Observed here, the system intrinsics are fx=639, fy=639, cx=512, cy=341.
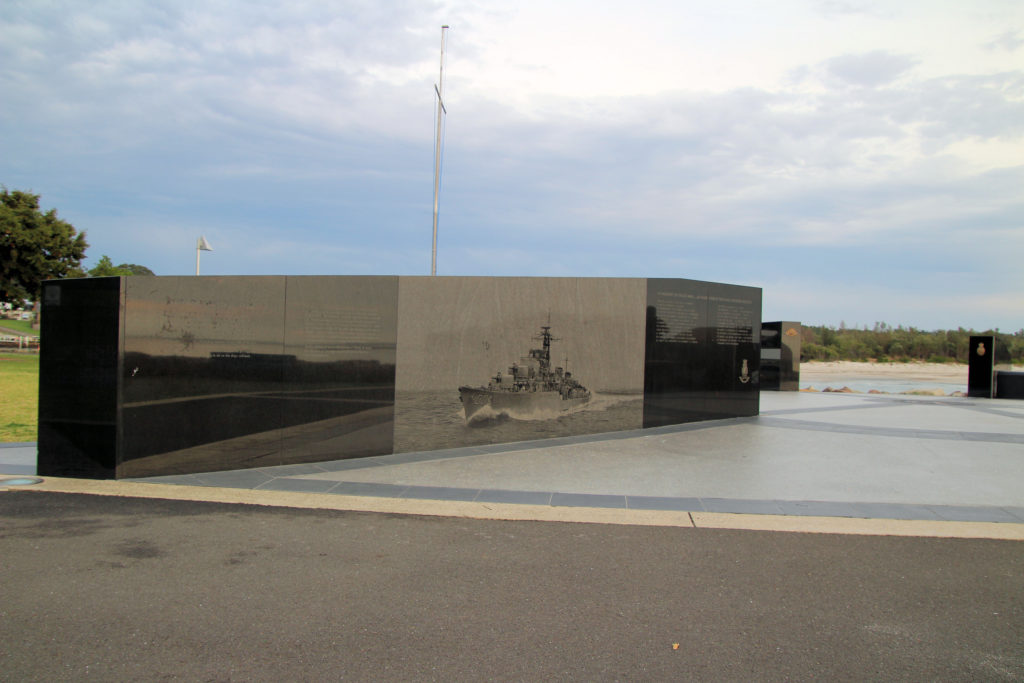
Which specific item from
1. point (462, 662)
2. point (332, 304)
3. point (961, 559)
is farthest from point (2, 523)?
point (961, 559)

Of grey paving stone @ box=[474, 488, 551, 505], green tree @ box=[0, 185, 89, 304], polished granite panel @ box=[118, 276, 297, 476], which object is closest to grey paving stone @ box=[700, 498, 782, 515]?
grey paving stone @ box=[474, 488, 551, 505]

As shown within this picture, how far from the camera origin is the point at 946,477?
7824 millimetres

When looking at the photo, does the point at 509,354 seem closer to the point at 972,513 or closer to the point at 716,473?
the point at 716,473

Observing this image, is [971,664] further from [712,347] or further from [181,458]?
[712,347]

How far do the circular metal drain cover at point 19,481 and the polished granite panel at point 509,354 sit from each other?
169 inches

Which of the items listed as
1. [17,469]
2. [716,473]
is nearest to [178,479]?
[17,469]

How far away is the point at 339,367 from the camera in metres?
8.85

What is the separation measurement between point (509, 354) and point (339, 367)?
8.68ft

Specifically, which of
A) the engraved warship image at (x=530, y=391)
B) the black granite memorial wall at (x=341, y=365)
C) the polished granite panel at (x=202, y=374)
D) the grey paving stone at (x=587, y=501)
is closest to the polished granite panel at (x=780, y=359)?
the black granite memorial wall at (x=341, y=365)

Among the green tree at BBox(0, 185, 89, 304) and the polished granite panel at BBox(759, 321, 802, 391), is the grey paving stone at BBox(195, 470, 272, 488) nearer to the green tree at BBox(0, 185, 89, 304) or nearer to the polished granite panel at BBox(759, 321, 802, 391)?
the polished granite panel at BBox(759, 321, 802, 391)

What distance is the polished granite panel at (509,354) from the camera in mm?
9438

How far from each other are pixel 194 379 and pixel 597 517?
17.5ft

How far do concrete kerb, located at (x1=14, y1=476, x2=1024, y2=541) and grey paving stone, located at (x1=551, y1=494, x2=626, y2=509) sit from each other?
121 mm

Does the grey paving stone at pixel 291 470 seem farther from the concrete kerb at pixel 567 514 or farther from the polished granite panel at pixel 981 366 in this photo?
the polished granite panel at pixel 981 366
